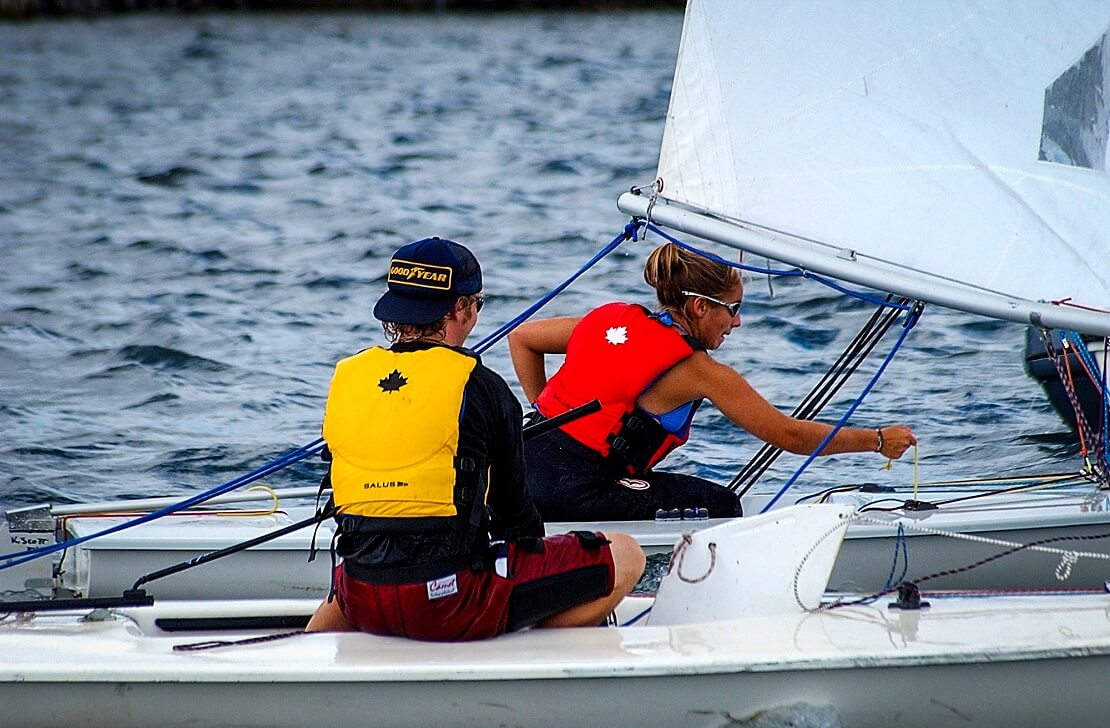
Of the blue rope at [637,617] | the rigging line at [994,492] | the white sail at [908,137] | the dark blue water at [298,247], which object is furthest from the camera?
the dark blue water at [298,247]

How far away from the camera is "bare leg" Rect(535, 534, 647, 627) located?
3457mm

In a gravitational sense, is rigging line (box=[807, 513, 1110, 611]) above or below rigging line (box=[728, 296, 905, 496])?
below

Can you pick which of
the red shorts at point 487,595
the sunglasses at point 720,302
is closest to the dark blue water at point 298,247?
the sunglasses at point 720,302

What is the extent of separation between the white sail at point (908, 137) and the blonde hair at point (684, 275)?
0.12m

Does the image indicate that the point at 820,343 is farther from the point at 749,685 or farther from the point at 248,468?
the point at 749,685

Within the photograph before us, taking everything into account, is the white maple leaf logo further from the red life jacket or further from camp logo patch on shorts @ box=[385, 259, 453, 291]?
camp logo patch on shorts @ box=[385, 259, 453, 291]

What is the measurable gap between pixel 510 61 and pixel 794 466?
53.4ft

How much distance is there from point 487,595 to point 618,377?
2.95 feet

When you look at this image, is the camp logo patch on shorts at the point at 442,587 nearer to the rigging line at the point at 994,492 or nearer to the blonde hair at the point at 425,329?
the blonde hair at the point at 425,329

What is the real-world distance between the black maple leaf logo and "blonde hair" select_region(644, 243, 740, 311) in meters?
0.99

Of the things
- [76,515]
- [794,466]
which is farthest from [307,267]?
[76,515]

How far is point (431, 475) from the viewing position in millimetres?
3125

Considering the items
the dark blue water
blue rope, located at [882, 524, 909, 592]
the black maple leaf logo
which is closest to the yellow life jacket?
the black maple leaf logo

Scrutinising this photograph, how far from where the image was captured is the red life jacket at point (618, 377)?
3.98 metres
